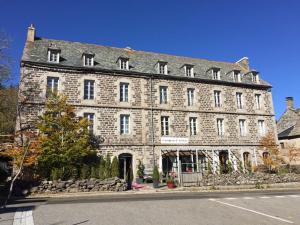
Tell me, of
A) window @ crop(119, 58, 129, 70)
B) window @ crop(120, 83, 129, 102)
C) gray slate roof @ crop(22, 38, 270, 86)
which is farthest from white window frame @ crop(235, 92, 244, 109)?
window @ crop(119, 58, 129, 70)

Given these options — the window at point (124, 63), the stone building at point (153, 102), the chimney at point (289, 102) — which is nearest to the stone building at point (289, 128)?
the chimney at point (289, 102)

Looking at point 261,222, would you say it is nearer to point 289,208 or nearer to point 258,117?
point 289,208

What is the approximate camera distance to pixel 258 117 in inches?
984

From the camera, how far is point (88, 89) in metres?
20.1

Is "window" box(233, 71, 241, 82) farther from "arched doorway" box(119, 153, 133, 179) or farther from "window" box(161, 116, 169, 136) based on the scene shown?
"arched doorway" box(119, 153, 133, 179)

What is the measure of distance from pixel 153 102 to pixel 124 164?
5.27 metres

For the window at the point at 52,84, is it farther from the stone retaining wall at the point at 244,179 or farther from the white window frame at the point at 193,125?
the stone retaining wall at the point at 244,179

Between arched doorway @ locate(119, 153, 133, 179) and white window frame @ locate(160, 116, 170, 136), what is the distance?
10.6 feet

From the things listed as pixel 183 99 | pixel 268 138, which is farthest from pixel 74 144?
pixel 268 138

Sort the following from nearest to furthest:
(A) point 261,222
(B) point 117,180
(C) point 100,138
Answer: (A) point 261,222 → (B) point 117,180 → (C) point 100,138

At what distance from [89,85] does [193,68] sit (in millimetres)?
9530

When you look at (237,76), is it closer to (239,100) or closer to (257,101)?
(239,100)

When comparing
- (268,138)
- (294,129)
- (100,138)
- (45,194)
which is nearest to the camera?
(45,194)

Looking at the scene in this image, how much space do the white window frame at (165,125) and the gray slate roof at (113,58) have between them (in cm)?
387
